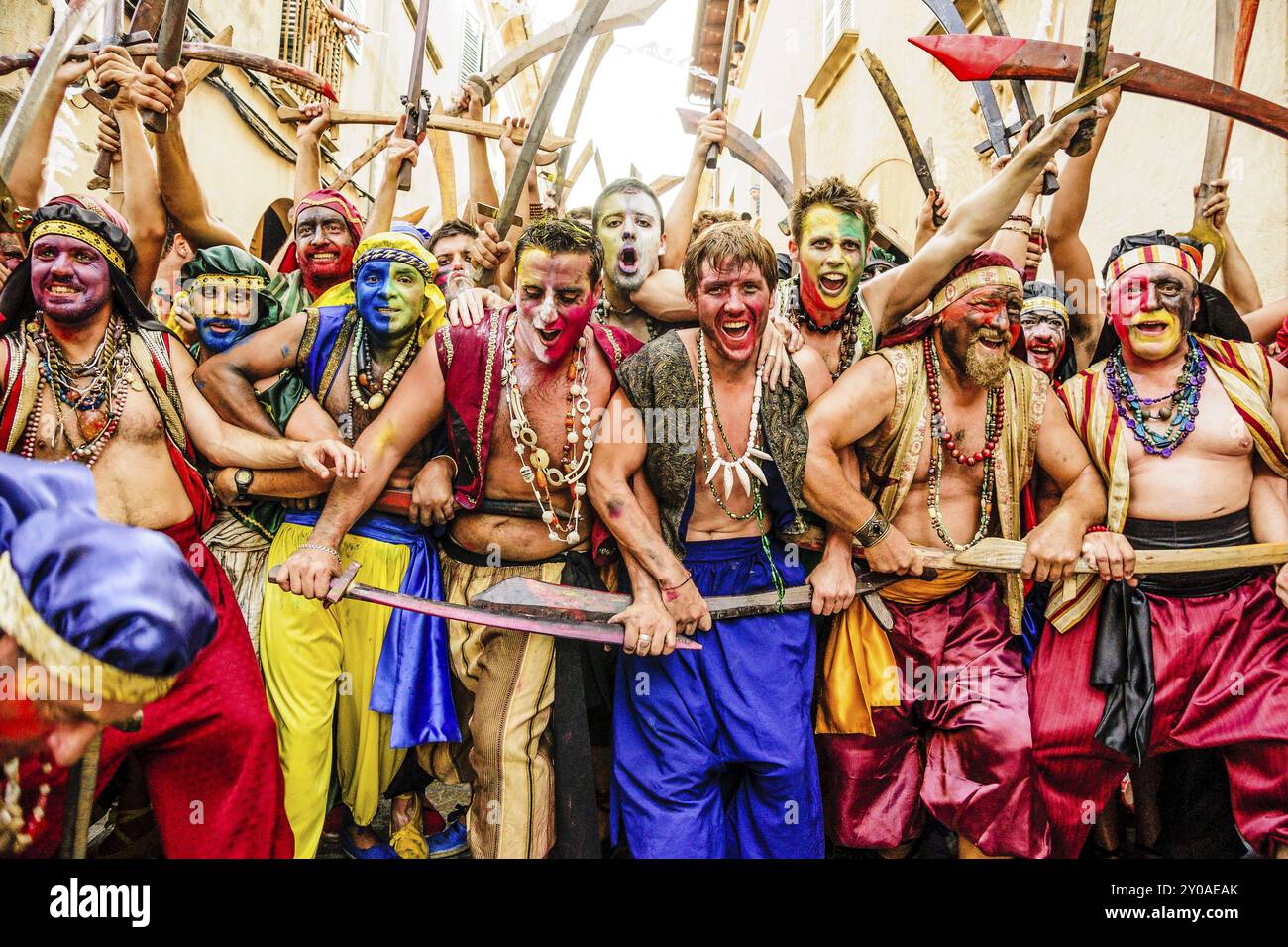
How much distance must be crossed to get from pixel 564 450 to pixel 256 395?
1.28 m

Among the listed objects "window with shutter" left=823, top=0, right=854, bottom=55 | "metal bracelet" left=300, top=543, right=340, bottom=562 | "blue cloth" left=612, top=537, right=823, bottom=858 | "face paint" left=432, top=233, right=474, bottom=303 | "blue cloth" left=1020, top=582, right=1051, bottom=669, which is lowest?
"blue cloth" left=612, top=537, right=823, bottom=858

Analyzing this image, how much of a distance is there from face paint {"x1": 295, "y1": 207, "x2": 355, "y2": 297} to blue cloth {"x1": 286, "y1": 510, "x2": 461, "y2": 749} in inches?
45.7

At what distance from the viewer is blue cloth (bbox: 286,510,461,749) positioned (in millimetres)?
2818

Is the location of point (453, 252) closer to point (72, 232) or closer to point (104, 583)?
point (72, 232)

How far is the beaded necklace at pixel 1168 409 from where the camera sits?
293 centimetres

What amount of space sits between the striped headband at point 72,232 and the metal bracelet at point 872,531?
112 inches

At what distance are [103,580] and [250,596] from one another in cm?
214

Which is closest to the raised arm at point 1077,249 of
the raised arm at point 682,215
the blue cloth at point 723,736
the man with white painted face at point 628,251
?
the raised arm at point 682,215

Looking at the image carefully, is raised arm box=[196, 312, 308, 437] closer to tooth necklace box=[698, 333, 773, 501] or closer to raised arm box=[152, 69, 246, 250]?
raised arm box=[152, 69, 246, 250]

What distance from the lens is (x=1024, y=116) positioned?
11.5ft

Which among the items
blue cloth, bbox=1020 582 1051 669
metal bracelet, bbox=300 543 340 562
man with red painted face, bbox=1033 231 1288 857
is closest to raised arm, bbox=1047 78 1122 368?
man with red painted face, bbox=1033 231 1288 857

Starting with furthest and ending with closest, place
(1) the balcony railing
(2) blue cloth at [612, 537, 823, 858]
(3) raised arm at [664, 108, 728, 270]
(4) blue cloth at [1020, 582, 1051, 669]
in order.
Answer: (1) the balcony railing < (3) raised arm at [664, 108, 728, 270] < (4) blue cloth at [1020, 582, 1051, 669] < (2) blue cloth at [612, 537, 823, 858]

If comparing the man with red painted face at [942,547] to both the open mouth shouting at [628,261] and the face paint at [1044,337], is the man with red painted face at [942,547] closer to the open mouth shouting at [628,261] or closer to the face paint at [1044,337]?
the face paint at [1044,337]

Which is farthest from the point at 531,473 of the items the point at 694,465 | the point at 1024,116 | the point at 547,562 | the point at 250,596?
the point at 1024,116
